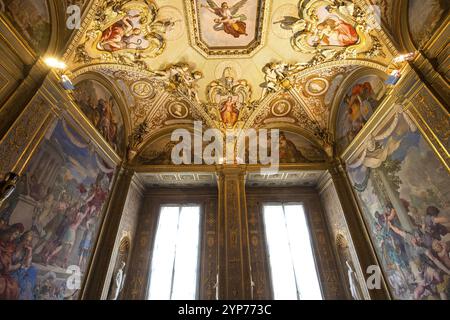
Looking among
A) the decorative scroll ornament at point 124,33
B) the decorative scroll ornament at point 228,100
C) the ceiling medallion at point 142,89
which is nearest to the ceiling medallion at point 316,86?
the decorative scroll ornament at point 228,100

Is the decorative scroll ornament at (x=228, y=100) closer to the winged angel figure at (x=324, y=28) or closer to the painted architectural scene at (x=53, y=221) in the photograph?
the winged angel figure at (x=324, y=28)

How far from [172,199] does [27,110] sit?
22.2ft

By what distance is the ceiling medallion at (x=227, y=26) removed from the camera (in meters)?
7.07

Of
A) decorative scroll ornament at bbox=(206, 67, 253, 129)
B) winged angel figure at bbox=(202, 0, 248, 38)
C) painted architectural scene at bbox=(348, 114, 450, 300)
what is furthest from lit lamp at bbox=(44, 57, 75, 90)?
painted architectural scene at bbox=(348, 114, 450, 300)

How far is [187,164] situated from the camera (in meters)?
10.0

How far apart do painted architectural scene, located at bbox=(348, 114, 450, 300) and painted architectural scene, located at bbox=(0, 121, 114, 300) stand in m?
9.12

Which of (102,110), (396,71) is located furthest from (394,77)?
(102,110)

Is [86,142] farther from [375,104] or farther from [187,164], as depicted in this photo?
[375,104]

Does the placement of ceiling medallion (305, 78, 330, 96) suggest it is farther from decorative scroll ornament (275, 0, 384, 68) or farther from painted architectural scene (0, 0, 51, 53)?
painted architectural scene (0, 0, 51, 53)

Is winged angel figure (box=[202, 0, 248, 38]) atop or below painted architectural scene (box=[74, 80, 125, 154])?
atop

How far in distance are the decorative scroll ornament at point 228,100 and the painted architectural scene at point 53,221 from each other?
4.89 m

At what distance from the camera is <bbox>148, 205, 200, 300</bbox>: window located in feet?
28.6

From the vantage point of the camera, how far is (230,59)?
8578 mm

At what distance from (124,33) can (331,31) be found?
6.53 meters
